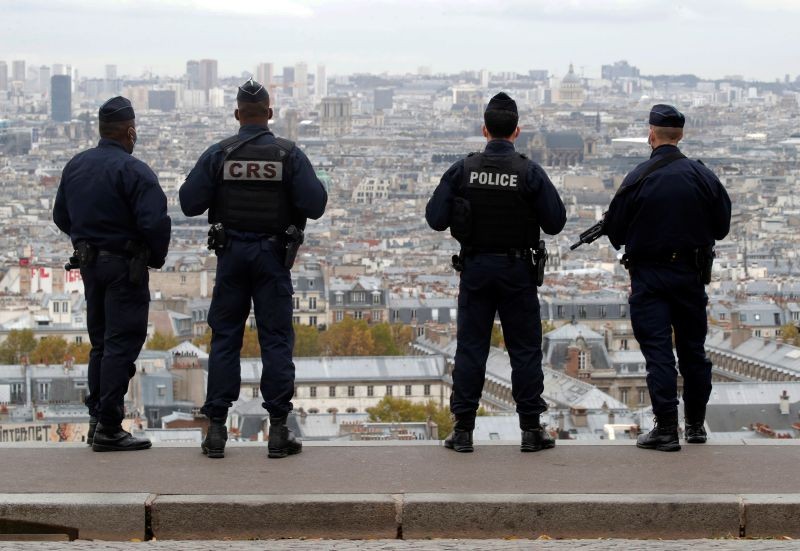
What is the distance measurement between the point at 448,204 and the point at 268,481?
144 centimetres

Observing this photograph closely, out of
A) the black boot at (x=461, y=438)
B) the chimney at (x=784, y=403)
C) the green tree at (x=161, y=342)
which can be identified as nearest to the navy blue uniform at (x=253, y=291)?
the black boot at (x=461, y=438)

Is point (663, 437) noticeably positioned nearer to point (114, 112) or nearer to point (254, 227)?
point (254, 227)

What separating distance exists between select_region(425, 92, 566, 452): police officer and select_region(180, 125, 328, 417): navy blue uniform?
20.7 inches

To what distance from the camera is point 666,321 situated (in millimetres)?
9555

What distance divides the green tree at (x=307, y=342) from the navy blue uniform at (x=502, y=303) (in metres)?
51.6

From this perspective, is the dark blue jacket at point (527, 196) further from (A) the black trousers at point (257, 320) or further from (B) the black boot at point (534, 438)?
(B) the black boot at point (534, 438)

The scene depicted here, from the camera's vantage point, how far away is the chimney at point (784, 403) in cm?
4159

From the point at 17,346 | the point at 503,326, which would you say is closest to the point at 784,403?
the point at 17,346

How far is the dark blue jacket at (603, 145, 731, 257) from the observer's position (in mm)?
9469

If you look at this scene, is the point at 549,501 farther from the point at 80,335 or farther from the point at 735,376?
the point at 80,335

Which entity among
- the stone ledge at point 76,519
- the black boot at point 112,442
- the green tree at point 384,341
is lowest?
the green tree at point 384,341

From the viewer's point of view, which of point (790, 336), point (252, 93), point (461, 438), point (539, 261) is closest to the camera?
point (461, 438)

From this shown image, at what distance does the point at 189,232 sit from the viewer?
12075 cm

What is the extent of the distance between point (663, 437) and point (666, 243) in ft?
2.45
